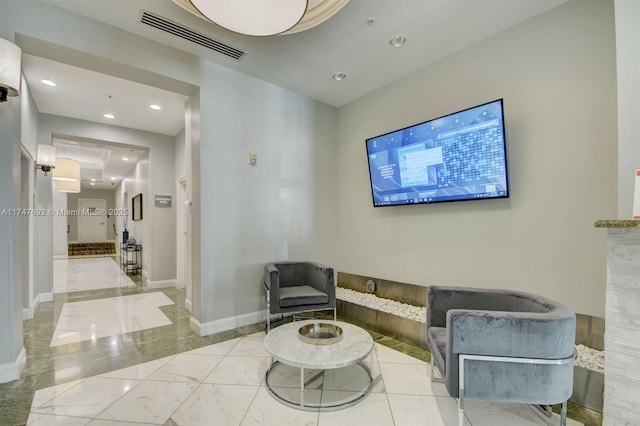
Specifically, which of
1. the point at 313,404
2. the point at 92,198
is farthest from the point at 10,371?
the point at 92,198

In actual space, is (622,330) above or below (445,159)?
below

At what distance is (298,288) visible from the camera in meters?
3.54

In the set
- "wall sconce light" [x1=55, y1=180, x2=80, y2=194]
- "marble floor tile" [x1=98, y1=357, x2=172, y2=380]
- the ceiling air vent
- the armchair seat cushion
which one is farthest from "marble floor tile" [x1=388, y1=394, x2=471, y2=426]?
"wall sconce light" [x1=55, y1=180, x2=80, y2=194]

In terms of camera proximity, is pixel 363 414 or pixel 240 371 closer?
pixel 363 414

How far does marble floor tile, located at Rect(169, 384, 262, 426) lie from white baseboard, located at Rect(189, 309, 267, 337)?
108cm

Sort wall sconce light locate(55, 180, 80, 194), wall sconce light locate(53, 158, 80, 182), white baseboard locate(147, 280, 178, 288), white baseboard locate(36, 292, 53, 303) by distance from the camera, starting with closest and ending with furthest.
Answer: white baseboard locate(36, 292, 53, 303) → wall sconce light locate(53, 158, 80, 182) → wall sconce light locate(55, 180, 80, 194) → white baseboard locate(147, 280, 178, 288)

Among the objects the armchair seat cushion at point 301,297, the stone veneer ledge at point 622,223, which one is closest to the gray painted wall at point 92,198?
the armchair seat cushion at point 301,297

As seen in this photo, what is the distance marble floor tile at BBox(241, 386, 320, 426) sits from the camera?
1.83 m

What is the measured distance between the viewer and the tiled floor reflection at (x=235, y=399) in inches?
73.4

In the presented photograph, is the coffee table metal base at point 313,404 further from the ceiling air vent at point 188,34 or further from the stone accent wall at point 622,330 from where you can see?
the ceiling air vent at point 188,34

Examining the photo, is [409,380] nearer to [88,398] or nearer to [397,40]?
[88,398]

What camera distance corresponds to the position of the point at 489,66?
292 centimetres

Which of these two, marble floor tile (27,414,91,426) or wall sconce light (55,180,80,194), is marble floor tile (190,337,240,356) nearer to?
marble floor tile (27,414,91,426)

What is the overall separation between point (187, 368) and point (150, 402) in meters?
0.49
